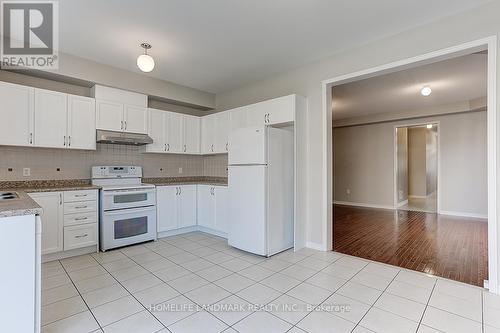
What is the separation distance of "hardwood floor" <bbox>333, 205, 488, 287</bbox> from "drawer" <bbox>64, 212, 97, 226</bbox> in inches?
137

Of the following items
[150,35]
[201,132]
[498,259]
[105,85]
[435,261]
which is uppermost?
[150,35]

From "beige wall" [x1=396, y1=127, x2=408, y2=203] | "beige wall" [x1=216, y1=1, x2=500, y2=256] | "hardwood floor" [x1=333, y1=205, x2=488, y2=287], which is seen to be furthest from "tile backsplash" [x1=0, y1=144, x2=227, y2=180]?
"beige wall" [x1=396, y1=127, x2=408, y2=203]

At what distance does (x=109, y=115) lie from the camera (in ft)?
12.6

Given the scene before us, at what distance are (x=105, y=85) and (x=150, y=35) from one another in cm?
134

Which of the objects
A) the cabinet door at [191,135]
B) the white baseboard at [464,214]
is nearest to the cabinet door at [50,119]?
the cabinet door at [191,135]

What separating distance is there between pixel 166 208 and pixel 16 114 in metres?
2.30

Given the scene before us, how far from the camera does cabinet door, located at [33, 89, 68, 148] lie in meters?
3.24

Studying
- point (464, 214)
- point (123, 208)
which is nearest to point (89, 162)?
point (123, 208)

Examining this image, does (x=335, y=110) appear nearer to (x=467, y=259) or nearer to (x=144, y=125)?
(x=467, y=259)

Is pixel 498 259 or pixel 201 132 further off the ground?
pixel 201 132

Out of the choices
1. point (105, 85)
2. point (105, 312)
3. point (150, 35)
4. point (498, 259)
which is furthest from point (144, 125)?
point (498, 259)

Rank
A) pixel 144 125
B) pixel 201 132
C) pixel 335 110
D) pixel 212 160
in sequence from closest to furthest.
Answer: pixel 144 125 < pixel 201 132 < pixel 212 160 < pixel 335 110

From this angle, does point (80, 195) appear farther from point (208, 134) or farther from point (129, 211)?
point (208, 134)

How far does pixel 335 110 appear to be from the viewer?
6.63 metres
